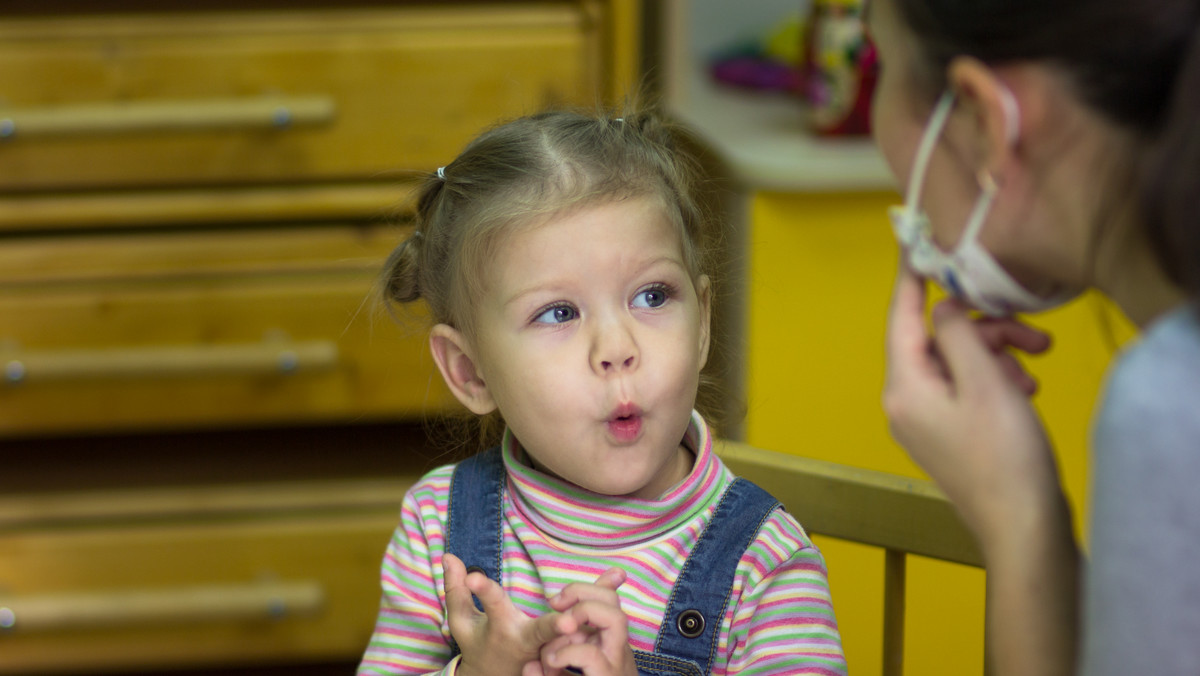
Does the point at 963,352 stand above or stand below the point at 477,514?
above

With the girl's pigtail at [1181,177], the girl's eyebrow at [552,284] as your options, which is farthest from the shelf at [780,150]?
the girl's pigtail at [1181,177]

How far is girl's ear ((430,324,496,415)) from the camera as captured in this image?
2.93 ft

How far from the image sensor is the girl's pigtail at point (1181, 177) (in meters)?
0.53

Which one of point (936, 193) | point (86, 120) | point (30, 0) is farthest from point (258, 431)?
point (936, 193)

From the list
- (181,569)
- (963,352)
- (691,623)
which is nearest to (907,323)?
(963,352)

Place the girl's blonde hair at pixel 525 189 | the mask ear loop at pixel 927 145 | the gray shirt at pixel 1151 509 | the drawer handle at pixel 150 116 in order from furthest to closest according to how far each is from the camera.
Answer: the drawer handle at pixel 150 116 < the girl's blonde hair at pixel 525 189 < the mask ear loop at pixel 927 145 < the gray shirt at pixel 1151 509

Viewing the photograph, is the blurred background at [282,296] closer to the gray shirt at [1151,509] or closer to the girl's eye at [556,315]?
the girl's eye at [556,315]

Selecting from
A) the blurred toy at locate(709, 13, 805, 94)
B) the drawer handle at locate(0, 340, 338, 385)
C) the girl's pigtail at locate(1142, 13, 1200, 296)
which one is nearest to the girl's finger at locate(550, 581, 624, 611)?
the girl's pigtail at locate(1142, 13, 1200, 296)

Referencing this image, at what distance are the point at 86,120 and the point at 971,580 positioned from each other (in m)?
1.08

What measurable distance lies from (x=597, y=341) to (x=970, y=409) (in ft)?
0.80

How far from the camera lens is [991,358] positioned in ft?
2.21

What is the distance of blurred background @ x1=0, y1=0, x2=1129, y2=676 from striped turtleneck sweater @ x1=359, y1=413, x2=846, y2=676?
0.56m

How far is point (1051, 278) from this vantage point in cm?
66

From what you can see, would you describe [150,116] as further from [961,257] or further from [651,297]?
[961,257]
